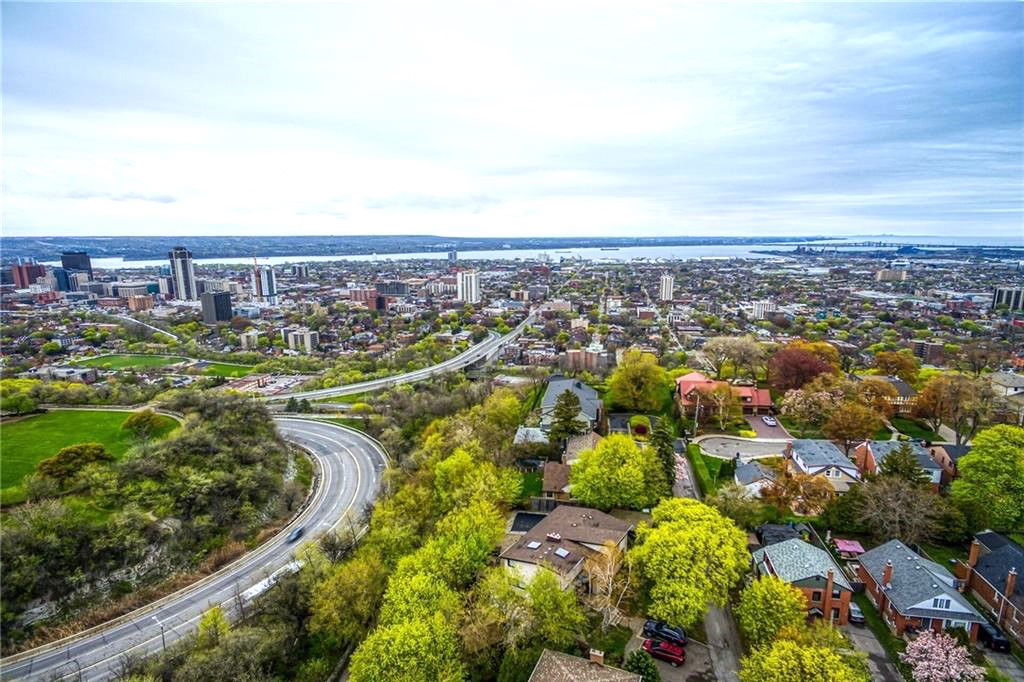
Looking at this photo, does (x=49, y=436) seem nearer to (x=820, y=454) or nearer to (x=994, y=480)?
(x=820, y=454)

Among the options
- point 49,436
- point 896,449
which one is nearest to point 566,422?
point 896,449

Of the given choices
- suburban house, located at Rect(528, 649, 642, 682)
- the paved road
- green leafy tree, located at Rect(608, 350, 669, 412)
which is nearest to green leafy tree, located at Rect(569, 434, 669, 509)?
suburban house, located at Rect(528, 649, 642, 682)

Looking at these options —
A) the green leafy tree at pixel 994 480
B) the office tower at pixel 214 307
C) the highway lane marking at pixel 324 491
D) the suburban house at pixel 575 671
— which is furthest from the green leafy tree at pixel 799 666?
the office tower at pixel 214 307

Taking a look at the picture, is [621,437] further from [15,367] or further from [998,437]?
[15,367]

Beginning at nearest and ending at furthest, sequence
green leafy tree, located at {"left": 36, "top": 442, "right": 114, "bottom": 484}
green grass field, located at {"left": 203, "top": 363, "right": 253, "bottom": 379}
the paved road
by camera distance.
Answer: green leafy tree, located at {"left": 36, "top": 442, "right": 114, "bottom": 484}
the paved road
green grass field, located at {"left": 203, "top": 363, "right": 253, "bottom": 379}

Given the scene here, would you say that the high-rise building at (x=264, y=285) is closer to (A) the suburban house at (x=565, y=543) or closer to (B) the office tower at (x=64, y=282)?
(B) the office tower at (x=64, y=282)

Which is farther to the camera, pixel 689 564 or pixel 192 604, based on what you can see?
pixel 192 604

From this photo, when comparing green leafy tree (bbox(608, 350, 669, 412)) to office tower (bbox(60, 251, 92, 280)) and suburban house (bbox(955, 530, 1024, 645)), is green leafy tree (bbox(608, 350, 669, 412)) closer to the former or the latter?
suburban house (bbox(955, 530, 1024, 645))
